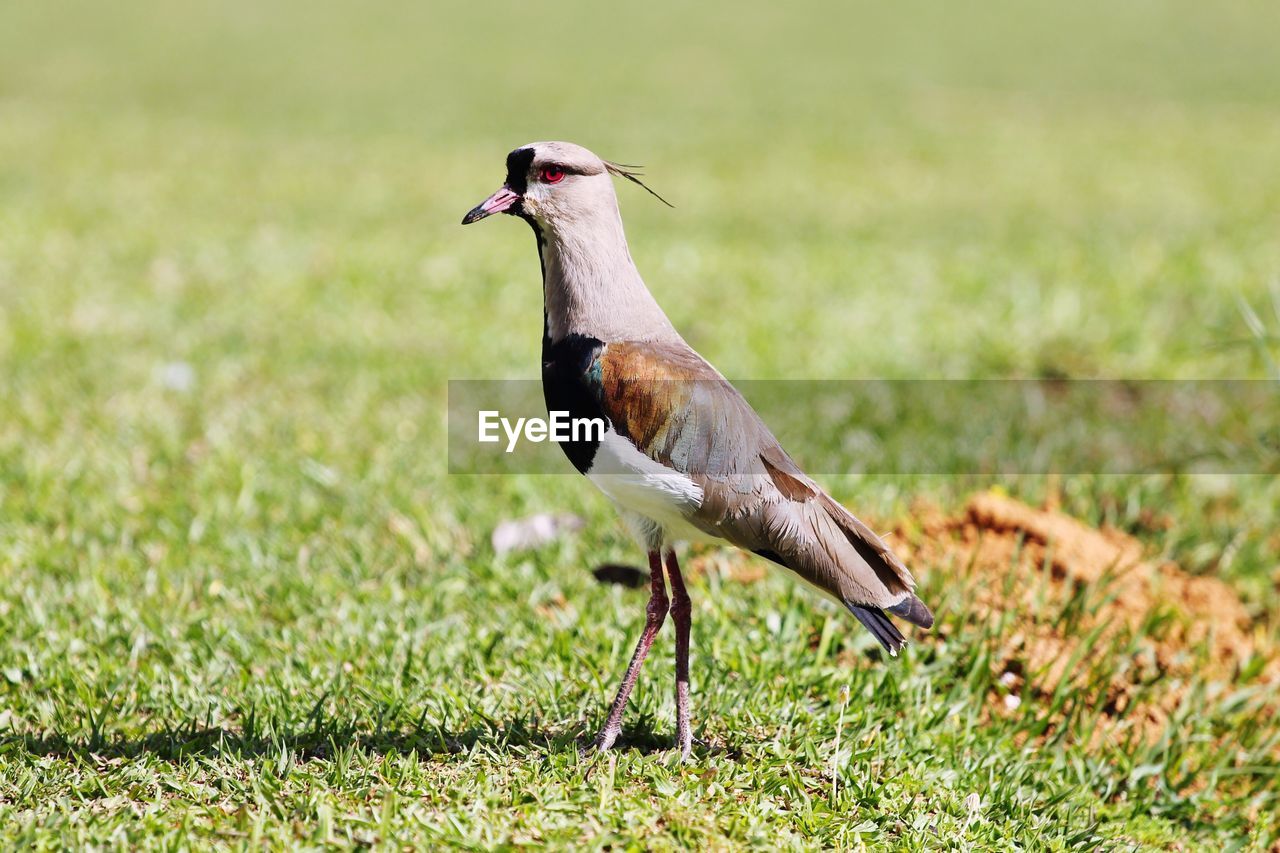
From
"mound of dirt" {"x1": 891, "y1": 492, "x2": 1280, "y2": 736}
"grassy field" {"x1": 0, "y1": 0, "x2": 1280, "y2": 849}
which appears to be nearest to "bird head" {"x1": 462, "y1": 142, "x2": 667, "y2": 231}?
"grassy field" {"x1": 0, "y1": 0, "x2": 1280, "y2": 849}

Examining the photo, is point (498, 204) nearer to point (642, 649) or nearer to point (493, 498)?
point (642, 649)

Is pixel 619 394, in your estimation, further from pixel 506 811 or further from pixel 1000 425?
pixel 1000 425

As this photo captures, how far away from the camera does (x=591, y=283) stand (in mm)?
2428

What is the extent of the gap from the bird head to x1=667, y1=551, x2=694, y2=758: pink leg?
72 cm

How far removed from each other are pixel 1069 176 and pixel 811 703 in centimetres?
997

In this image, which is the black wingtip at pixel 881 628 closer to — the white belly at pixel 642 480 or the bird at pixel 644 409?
the bird at pixel 644 409

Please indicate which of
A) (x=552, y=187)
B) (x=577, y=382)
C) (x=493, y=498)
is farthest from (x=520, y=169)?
(x=493, y=498)

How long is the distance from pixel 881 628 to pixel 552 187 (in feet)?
3.38

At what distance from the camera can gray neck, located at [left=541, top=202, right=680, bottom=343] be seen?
7.93ft

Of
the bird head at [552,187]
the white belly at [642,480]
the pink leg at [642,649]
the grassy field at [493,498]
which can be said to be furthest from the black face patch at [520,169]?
the grassy field at [493,498]

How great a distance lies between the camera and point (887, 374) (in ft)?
19.4

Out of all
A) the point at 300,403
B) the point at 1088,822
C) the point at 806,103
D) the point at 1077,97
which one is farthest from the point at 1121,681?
the point at 1077,97

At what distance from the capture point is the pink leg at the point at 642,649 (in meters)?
2.60

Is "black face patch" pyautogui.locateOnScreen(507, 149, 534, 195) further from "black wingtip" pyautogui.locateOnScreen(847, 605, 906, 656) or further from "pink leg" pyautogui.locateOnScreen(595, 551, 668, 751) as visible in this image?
"black wingtip" pyautogui.locateOnScreen(847, 605, 906, 656)
